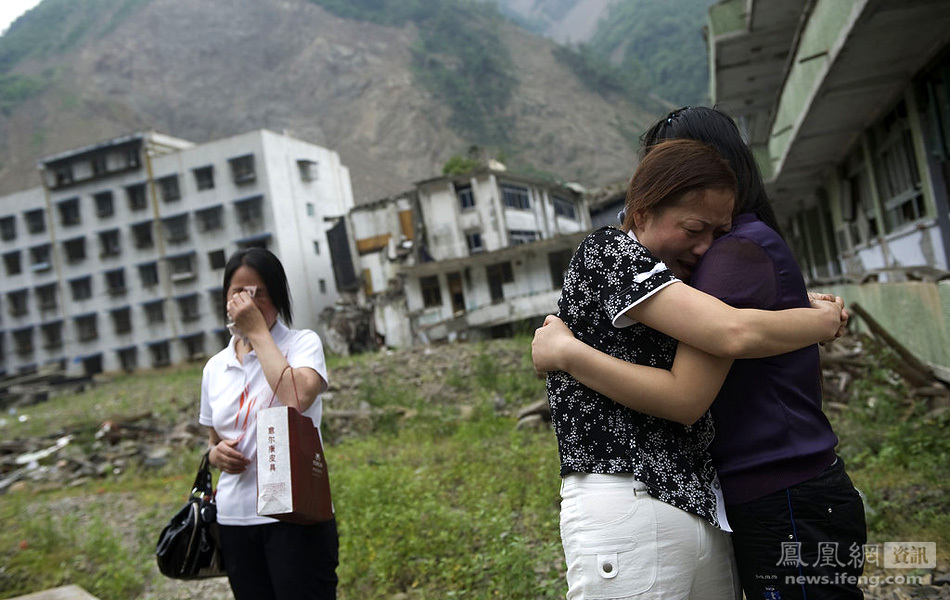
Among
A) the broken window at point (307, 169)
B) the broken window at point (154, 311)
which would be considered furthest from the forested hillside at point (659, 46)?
the broken window at point (154, 311)

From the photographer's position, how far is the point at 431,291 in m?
27.2

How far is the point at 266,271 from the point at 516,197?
2746cm

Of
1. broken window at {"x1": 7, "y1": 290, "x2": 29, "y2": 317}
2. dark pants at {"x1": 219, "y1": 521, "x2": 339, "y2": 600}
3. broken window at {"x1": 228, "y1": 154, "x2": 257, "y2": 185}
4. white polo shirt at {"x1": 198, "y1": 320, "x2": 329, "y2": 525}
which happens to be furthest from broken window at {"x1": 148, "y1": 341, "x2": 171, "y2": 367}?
dark pants at {"x1": 219, "y1": 521, "x2": 339, "y2": 600}

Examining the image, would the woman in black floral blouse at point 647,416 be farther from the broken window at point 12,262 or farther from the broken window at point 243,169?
the broken window at point 12,262

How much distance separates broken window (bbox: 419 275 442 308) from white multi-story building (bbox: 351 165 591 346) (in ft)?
0.13

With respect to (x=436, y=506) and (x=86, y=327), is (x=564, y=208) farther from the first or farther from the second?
(x=436, y=506)

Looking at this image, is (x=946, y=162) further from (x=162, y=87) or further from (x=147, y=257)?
(x=162, y=87)

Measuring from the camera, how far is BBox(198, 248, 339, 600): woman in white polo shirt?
2578mm

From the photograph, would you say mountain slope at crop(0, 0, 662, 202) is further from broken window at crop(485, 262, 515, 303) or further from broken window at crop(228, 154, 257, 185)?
broken window at crop(485, 262, 515, 303)

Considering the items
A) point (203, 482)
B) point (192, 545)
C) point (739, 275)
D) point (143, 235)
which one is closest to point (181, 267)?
point (143, 235)

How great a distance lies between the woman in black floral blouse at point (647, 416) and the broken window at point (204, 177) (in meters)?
36.5

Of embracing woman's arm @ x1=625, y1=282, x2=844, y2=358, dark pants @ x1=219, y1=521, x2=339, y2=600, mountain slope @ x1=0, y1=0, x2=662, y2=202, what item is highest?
mountain slope @ x1=0, y1=0, x2=662, y2=202

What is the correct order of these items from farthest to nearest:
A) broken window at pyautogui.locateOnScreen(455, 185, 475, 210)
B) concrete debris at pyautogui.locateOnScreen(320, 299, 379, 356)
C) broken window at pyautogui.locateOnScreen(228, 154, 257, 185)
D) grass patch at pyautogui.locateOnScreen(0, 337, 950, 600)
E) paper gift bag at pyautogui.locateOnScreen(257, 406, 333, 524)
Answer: broken window at pyautogui.locateOnScreen(228, 154, 257, 185)
concrete debris at pyautogui.locateOnScreen(320, 299, 379, 356)
broken window at pyautogui.locateOnScreen(455, 185, 475, 210)
grass patch at pyautogui.locateOnScreen(0, 337, 950, 600)
paper gift bag at pyautogui.locateOnScreen(257, 406, 333, 524)

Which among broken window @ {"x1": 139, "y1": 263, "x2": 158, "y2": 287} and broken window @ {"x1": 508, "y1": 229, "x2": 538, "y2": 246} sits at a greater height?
broken window @ {"x1": 139, "y1": 263, "x2": 158, "y2": 287}
